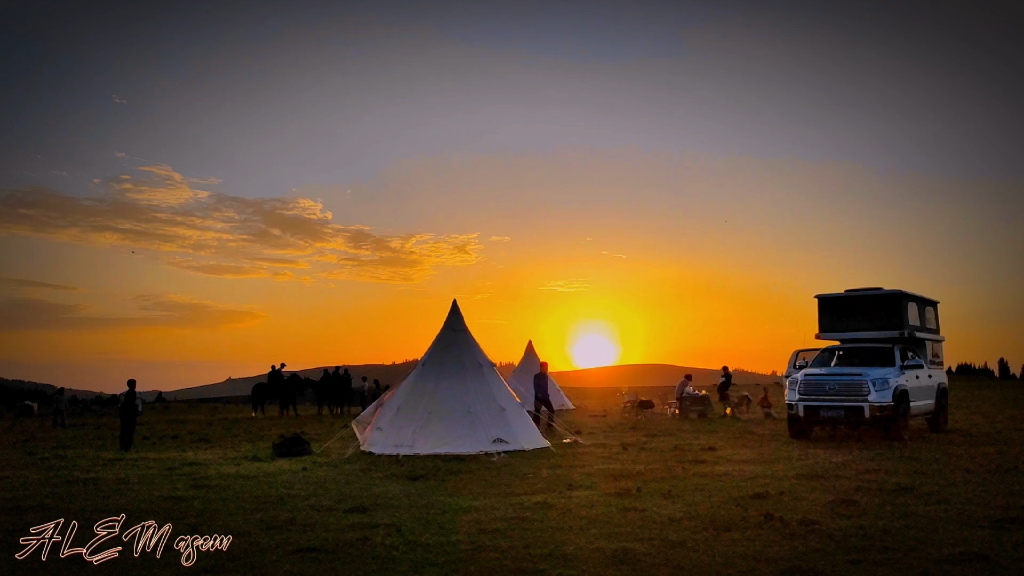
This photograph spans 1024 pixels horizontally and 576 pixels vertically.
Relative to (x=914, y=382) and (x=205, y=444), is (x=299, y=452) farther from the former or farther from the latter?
(x=914, y=382)

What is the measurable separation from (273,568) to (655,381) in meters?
112

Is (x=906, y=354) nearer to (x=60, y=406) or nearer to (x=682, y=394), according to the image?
(x=682, y=394)

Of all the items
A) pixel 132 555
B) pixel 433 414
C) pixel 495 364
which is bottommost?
pixel 132 555

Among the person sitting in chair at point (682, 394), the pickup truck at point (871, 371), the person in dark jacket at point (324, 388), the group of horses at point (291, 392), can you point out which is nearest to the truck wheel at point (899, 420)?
the pickup truck at point (871, 371)

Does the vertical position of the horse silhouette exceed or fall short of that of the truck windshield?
it falls short

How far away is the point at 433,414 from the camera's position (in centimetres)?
1830

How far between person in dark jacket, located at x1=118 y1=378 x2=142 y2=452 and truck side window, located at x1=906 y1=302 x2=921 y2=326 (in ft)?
73.2

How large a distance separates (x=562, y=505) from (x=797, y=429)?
12372 mm

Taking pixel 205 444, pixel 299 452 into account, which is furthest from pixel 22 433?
pixel 299 452

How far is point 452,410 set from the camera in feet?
60.1

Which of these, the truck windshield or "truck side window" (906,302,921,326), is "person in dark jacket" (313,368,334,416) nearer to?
the truck windshield

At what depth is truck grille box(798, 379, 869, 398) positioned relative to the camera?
1961cm

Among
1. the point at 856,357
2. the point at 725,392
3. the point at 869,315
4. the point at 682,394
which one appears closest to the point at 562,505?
the point at 856,357

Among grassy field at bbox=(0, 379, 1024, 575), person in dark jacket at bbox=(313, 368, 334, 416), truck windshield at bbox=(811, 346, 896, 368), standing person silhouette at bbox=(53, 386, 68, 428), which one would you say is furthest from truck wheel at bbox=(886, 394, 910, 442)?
standing person silhouette at bbox=(53, 386, 68, 428)
